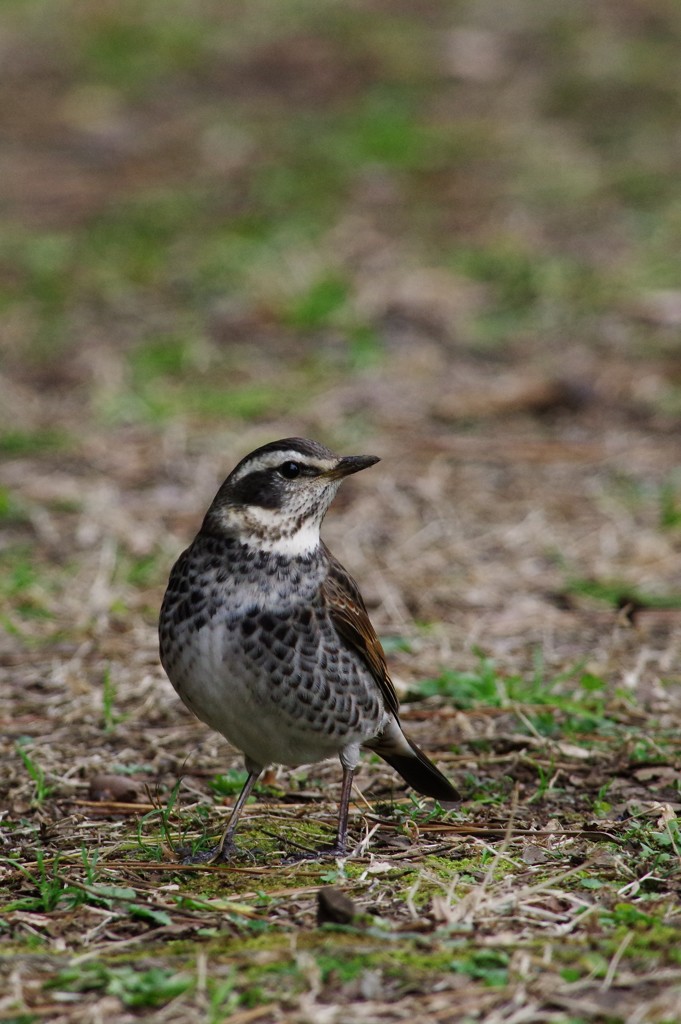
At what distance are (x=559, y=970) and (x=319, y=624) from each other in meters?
1.55

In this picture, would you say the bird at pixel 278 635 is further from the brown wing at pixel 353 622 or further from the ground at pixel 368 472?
the ground at pixel 368 472

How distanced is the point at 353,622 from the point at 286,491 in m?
0.52

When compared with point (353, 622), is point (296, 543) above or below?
above

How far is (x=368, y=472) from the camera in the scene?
31.5ft

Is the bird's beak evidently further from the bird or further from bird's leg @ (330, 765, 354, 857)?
bird's leg @ (330, 765, 354, 857)

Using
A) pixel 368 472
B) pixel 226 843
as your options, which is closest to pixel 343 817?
pixel 226 843

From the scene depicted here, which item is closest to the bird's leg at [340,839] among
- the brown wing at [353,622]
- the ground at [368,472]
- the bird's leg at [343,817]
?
the bird's leg at [343,817]

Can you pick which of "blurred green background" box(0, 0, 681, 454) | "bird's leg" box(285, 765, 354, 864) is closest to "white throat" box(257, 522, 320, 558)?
"bird's leg" box(285, 765, 354, 864)

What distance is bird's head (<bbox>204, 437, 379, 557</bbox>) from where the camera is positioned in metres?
5.14

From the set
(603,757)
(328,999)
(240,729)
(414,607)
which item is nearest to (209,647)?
(240,729)

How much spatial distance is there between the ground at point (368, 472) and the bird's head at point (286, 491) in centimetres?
108

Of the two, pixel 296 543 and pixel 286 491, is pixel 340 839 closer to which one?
pixel 296 543

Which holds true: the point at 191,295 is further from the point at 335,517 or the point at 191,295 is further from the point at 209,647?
the point at 209,647

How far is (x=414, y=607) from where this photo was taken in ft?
25.0
